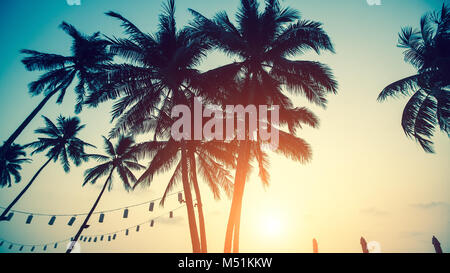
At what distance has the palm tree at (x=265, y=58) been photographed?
839 centimetres

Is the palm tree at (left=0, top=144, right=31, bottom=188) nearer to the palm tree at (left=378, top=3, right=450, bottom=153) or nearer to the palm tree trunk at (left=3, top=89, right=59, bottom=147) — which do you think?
the palm tree trunk at (left=3, top=89, right=59, bottom=147)

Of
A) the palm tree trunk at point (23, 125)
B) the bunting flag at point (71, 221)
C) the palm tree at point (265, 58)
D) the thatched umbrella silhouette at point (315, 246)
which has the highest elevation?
the palm tree at point (265, 58)

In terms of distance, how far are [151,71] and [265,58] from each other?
528cm

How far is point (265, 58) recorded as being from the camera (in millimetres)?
9320

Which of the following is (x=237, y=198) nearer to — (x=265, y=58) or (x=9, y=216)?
(x=265, y=58)

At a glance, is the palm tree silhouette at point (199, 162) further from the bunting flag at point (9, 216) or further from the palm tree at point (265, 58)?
the bunting flag at point (9, 216)

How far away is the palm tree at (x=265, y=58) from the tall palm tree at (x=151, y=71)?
3.26 ft

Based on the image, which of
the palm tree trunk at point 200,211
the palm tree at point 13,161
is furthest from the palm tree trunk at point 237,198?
the palm tree at point 13,161

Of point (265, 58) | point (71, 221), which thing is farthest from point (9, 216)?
point (265, 58)
